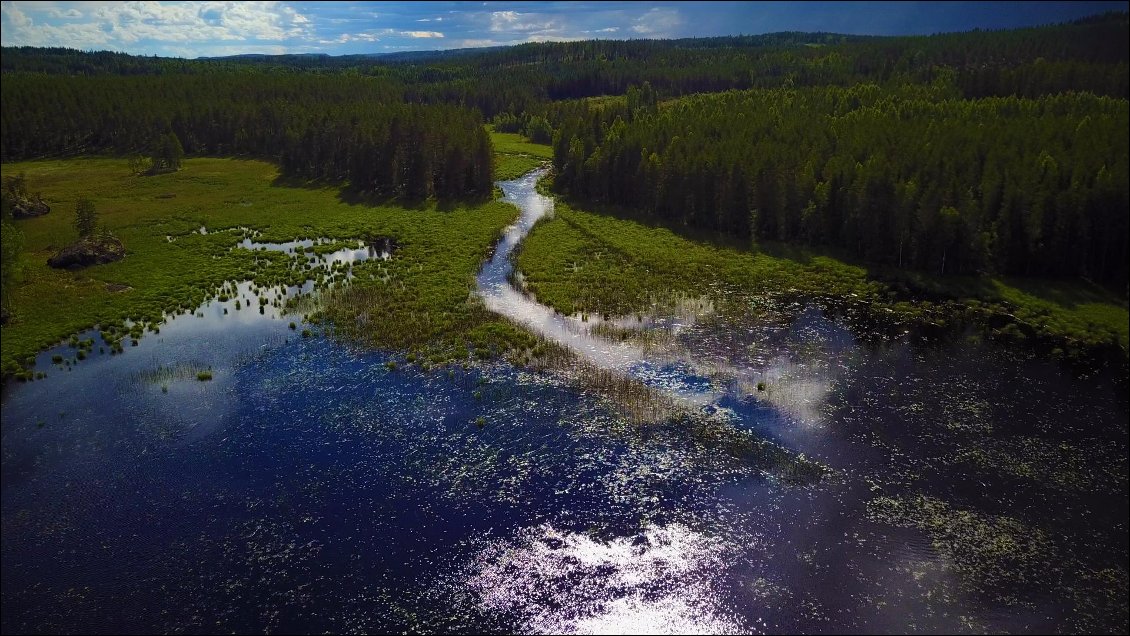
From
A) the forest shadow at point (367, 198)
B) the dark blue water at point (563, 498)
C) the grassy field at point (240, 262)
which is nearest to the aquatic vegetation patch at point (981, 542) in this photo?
the dark blue water at point (563, 498)

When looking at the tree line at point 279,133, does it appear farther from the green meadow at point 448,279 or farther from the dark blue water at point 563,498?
→ the dark blue water at point 563,498

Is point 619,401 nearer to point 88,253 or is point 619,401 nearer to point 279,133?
point 88,253

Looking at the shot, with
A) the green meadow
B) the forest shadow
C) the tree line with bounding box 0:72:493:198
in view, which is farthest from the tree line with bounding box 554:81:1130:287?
the forest shadow

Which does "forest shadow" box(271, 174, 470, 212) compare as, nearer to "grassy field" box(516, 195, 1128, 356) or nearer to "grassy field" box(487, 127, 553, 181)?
"grassy field" box(487, 127, 553, 181)

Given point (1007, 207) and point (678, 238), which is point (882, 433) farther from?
point (678, 238)

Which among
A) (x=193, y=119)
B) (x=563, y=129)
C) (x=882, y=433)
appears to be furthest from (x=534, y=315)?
(x=193, y=119)
